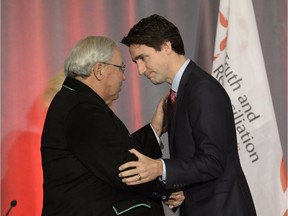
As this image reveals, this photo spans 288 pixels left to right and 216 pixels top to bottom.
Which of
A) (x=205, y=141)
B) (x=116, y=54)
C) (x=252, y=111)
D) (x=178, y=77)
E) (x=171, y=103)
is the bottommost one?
(x=252, y=111)

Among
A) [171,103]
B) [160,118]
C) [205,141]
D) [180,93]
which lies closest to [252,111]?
[160,118]

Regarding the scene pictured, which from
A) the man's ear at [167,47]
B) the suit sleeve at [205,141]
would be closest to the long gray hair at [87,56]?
the man's ear at [167,47]

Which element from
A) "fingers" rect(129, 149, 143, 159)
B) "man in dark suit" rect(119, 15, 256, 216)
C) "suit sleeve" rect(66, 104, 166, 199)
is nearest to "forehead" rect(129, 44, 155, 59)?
"man in dark suit" rect(119, 15, 256, 216)

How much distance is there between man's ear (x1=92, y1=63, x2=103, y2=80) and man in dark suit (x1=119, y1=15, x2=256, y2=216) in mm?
177

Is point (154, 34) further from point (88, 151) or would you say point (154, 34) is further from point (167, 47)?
point (88, 151)

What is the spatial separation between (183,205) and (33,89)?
1.85 metres

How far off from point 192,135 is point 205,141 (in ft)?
0.36

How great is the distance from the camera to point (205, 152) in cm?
187

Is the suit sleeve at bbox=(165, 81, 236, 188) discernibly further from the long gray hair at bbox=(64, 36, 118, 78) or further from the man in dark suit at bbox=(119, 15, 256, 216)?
the long gray hair at bbox=(64, 36, 118, 78)

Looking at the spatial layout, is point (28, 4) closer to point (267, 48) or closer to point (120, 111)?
point (120, 111)

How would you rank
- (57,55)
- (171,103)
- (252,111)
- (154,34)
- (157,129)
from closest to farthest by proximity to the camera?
(154,34) → (171,103) → (157,129) → (252,111) → (57,55)

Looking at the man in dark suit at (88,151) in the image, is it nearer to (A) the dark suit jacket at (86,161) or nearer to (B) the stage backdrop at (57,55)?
(A) the dark suit jacket at (86,161)

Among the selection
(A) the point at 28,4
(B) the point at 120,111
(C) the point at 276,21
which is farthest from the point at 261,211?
(A) the point at 28,4

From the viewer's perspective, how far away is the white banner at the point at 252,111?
326 cm
